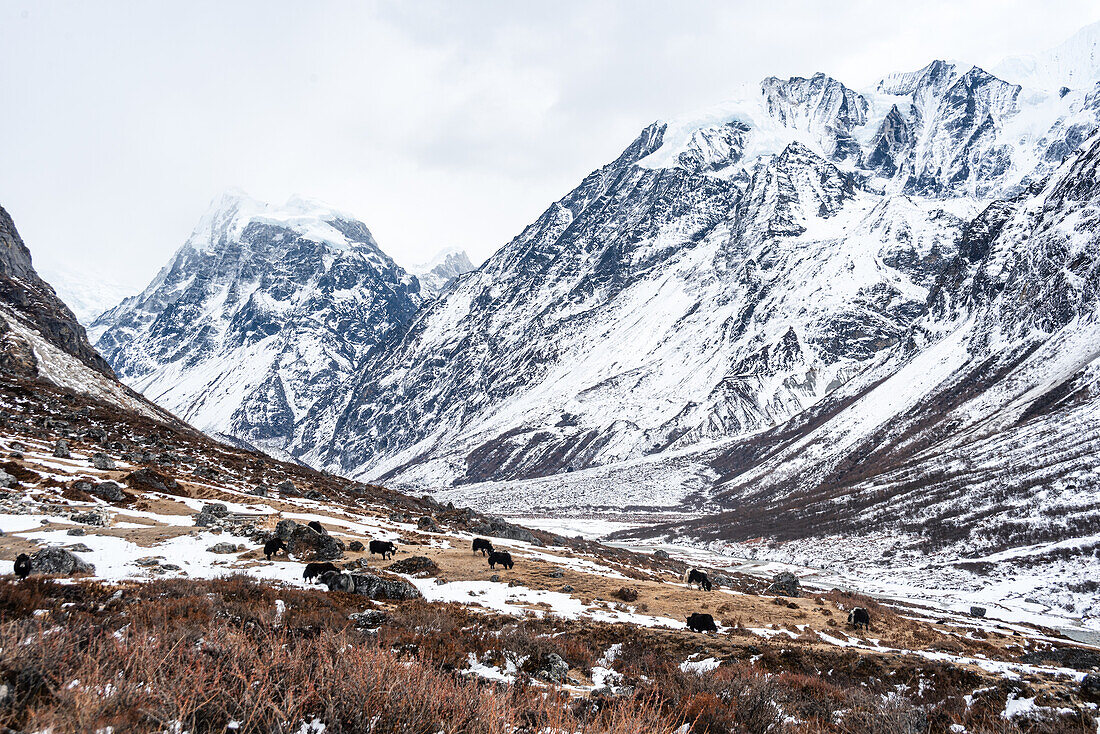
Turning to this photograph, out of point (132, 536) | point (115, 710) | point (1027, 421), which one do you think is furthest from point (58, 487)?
point (1027, 421)

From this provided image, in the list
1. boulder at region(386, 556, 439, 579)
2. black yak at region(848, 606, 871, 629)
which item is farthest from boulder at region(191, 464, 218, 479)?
black yak at region(848, 606, 871, 629)

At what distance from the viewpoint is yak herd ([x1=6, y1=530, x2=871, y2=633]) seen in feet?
55.3

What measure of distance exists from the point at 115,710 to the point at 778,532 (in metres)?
111

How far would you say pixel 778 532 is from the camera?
336ft

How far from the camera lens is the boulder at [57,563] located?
44.8 feet

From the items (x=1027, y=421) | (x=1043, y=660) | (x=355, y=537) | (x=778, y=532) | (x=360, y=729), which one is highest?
(x=1027, y=421)

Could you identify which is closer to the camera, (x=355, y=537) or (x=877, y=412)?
(x=355, y=537)

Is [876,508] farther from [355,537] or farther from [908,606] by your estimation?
[355,537]

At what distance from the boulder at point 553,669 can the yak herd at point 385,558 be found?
7.91m

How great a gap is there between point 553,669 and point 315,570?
409 inches

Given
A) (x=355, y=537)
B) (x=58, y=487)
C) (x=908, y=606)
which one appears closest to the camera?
(x=58, y=487)

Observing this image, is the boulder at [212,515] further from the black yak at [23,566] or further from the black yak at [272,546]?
the black yak at [23,566]

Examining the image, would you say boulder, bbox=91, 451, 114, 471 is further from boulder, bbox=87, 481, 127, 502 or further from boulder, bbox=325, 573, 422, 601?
boulder, bbox=325, 573, 422, 601

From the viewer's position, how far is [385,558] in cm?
2420
